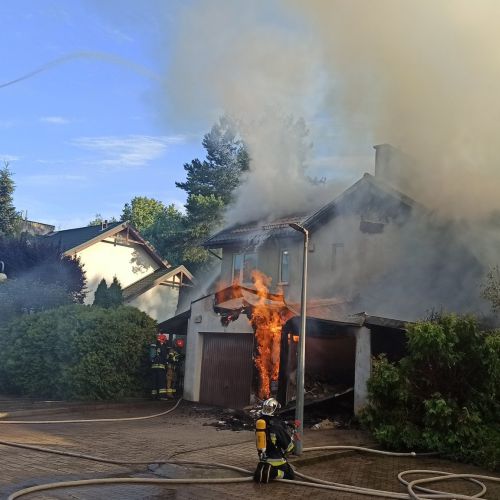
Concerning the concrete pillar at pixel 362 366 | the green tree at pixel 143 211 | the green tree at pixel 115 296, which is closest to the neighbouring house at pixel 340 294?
the concrete pillar at pixel 362 366

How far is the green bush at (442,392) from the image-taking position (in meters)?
9.52

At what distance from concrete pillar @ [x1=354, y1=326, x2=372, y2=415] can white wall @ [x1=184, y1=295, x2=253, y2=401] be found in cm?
434

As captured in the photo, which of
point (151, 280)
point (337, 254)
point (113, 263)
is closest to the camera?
point (337, 254)

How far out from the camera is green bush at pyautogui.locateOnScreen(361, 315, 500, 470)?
9.52 meters

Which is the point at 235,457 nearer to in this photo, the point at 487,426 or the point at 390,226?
the point at 487,426

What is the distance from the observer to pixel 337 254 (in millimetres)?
18953

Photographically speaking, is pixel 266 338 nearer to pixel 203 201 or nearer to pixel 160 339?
pixel 160 339

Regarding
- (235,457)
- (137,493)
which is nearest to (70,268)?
(235,457)

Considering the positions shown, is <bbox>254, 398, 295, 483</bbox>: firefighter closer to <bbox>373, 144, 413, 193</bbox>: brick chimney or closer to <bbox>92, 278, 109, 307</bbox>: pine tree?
<bbox>373, 144, 413, 193</bbox>: brick chimney

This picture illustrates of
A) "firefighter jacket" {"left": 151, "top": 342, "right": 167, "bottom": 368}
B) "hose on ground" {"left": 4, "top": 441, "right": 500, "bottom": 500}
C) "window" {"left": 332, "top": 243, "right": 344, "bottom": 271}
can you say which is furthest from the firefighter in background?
"hose on ground" {"left": 4, "top": 441, "right": 500, "bottom": 500}

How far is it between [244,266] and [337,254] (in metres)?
4.58

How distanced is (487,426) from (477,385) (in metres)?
0.71

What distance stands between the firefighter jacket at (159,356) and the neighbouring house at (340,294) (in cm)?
78

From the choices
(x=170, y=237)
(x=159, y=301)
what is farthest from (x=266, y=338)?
(x=170, y=237)
